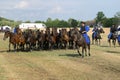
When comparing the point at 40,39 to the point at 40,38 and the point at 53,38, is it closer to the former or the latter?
the point at 40,38

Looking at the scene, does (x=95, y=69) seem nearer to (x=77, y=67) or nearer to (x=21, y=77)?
(x=77, y=67)

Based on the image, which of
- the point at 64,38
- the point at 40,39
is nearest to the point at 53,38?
the point at 64,38

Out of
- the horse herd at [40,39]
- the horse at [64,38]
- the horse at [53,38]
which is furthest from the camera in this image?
the horse at [64,38]

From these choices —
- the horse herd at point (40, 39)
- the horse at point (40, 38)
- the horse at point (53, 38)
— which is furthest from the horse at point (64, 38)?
the horse at point (40, 38)

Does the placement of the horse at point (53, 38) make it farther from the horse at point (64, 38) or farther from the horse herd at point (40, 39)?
the horse at point (64, 38)

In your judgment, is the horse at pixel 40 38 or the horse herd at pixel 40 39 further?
the horse at pixel 40 38

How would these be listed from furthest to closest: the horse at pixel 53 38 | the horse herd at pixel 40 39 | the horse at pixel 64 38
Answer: the horse at pixel 64 38 → the horse at pixel 53 38 → the horse herd at pixel 40 39

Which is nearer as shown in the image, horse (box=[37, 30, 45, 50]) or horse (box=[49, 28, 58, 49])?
horse (box=[49, 28, 58, 49])

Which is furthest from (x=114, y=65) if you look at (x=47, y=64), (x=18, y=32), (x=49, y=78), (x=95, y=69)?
(x=18, y=32)

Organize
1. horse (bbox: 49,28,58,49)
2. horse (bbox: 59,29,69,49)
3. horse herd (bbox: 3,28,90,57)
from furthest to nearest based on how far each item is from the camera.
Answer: horse (bbox: 59,29,69,49) < horse (bbox: 49,28,58,49) < horse herd (bbox: 3,28,90,57)

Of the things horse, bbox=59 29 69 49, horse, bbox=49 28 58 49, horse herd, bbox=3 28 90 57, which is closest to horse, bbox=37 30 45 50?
horse herd, bbox=3 28 90 57

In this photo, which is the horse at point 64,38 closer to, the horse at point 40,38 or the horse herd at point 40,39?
the horse herd at point 40,39

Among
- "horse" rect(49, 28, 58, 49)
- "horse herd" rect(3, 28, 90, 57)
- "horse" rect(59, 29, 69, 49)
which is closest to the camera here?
"horse herd" rect(3, 28, 90, 57)

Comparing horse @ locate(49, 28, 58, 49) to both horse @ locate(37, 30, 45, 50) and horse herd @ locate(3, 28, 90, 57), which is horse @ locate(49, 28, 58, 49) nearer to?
horse herd @ locate(3, 28, 90, 57)
